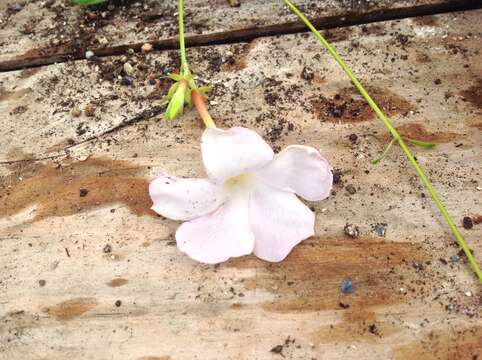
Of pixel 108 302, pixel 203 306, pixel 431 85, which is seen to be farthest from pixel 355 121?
pixel 108 302

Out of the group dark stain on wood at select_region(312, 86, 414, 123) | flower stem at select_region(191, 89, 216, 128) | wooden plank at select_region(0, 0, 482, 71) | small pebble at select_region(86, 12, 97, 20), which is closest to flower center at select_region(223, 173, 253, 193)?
flower stem at select_region(191, 89, 216, 128)

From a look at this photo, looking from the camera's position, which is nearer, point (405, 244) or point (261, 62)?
point (405, 244)

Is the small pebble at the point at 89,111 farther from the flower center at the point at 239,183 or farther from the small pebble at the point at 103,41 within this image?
the flower center at the point at 239,183

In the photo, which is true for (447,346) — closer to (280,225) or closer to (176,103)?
(280,225)

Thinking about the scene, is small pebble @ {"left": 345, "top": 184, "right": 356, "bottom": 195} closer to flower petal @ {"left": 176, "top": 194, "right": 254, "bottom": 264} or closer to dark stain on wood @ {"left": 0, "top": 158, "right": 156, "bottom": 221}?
flower petal @ {"left": 176, "top": 194, "right": 254, "bottom": 264}

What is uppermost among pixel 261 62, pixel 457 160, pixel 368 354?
pixel 261 62

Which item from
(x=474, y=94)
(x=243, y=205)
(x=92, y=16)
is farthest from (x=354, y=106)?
(x=92, y=16)

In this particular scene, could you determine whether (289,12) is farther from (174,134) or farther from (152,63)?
(174,134)

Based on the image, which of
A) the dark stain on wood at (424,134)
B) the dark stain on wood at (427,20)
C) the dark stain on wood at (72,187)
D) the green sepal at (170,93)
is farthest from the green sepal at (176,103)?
the dark stain on wood at (427,20)
